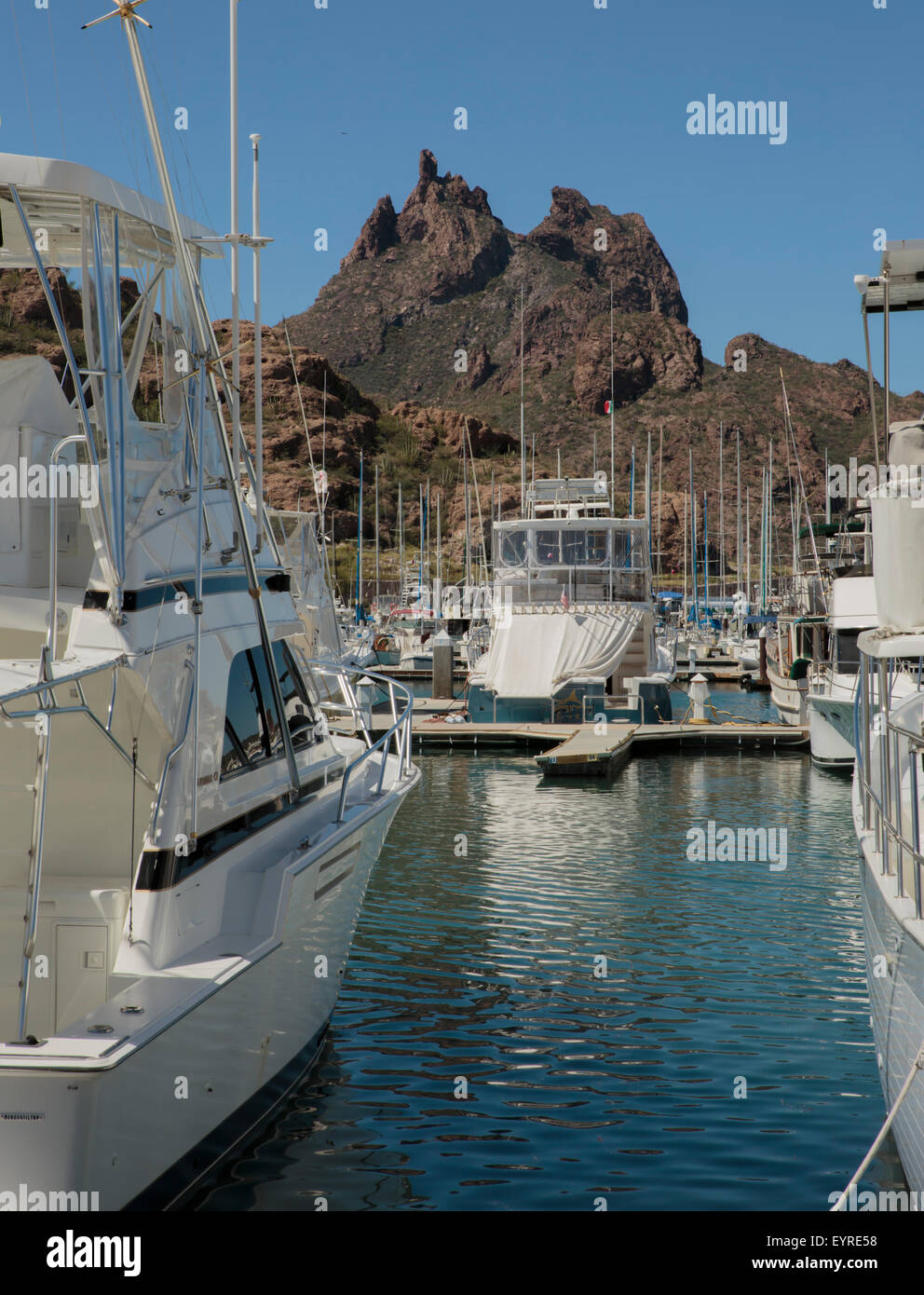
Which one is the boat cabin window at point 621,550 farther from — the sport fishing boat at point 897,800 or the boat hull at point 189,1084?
the boat hull at point 189,1084

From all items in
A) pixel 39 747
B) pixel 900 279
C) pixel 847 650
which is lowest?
pixel 847 650

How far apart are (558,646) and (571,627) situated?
52cm

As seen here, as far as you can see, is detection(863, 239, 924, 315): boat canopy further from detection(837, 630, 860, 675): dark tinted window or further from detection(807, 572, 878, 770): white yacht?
detection(837, 630, 860, 675): dark tinted window

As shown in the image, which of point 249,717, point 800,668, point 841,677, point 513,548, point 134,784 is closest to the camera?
point 134,784

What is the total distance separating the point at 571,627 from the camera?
2731 cm

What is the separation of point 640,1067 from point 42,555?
513 cm

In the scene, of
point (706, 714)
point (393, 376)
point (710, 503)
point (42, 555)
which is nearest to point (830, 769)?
point (706, 714)

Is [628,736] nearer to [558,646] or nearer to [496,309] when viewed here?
[558,646]

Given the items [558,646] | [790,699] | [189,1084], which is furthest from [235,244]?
[790,699]

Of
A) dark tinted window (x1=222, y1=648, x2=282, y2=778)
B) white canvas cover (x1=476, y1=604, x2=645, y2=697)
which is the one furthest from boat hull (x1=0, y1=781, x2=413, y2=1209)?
white canvas cover (x1=476, y1=604, x2=645, y2=697)

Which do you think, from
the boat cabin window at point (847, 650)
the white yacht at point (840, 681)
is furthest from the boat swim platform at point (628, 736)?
the boat cabin window at point (847, 650)

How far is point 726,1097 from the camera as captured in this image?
764cm

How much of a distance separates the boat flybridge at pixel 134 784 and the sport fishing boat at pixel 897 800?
10.3 ft
